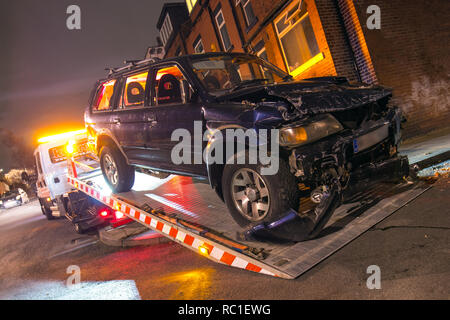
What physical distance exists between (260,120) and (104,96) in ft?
12.6

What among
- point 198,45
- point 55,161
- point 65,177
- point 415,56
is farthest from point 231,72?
point 198,45

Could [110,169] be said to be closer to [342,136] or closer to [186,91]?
[186,91]

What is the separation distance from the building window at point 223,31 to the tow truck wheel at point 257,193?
39.2ft

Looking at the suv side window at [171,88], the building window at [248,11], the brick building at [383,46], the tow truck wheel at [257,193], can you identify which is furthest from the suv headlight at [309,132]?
the building window at [248,11]

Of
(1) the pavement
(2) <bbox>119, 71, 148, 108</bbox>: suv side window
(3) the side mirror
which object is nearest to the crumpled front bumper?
(1) the pavement

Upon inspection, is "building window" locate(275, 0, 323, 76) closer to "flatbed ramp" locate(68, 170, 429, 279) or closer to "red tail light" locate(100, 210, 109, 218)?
"flatbed ramp" locate(68, 170, 429, 279)

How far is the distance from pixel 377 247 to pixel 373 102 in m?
1.51

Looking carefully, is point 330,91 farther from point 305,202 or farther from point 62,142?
point 62,142

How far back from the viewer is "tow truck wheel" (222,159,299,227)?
3096 mm

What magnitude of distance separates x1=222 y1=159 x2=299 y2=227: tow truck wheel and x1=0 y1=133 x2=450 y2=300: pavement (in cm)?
55

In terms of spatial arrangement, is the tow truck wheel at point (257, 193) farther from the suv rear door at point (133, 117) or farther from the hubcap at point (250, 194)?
the suv rear door at point (133, 117)

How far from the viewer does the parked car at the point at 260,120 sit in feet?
10.1

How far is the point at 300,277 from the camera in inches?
111
